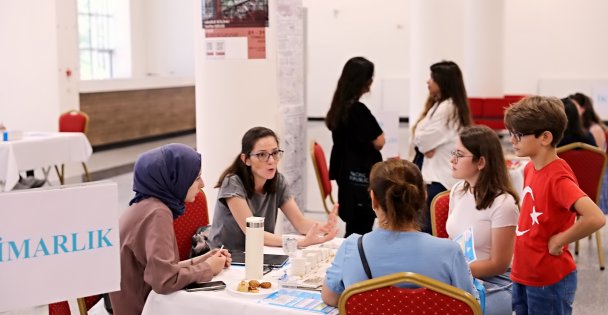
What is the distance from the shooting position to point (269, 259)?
2996mm

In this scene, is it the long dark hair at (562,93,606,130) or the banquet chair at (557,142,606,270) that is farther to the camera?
the long dark hair at (562,93,606,130)

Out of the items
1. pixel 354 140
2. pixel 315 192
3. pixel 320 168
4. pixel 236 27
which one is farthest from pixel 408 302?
Answer: pixel 315 192

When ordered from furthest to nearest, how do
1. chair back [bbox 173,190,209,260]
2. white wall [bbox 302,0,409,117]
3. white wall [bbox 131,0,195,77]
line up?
white wall [bbox 302,0,409,117]
white wall [bbox 131,0,195,77]
chair back [bbox 173,190,209,260]

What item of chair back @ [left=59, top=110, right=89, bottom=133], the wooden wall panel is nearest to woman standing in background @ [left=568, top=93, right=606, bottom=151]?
chair back @ [left=59, top=110, right=89, bottom=133]

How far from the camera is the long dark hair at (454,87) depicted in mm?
4785

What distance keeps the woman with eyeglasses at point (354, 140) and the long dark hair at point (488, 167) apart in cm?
170

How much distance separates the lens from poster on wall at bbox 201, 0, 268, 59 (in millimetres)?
4645

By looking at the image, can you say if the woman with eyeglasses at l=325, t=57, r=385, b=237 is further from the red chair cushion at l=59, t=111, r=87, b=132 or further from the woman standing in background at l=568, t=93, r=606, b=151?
the red chair cushion at l=59, t=111, r=87, b=132

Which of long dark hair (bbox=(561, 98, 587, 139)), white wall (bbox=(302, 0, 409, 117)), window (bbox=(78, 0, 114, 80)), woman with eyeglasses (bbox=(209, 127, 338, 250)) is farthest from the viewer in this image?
white wall (bbox=(302, 0, 409, 117))

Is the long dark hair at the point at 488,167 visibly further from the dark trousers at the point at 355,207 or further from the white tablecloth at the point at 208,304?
the dark trousers at the point at 355,207

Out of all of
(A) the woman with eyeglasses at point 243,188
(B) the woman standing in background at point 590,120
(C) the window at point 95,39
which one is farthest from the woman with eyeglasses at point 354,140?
(C) the window at point 95,39

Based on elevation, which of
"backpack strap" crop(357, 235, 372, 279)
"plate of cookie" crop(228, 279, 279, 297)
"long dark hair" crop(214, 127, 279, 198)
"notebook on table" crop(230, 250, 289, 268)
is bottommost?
"notebook on table" crop(230, 250, 289, 268)

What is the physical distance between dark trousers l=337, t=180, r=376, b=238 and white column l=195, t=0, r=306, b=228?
0.55 m

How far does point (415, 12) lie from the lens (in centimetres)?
875
